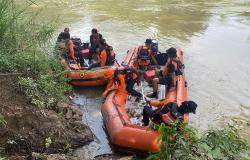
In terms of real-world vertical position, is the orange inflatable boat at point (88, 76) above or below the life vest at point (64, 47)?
below

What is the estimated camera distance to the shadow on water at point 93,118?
21.7 feet

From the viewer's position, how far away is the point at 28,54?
7.51 m

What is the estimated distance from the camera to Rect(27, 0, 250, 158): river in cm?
876

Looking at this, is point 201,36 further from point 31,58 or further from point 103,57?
point 31,58

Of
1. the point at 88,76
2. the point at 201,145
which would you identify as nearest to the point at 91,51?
the point at 88,76

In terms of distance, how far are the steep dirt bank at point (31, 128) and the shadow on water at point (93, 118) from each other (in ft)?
0.58

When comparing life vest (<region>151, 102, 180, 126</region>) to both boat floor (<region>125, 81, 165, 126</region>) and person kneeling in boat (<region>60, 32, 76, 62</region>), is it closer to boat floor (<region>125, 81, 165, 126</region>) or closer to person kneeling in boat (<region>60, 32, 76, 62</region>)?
boat floor (<region>125, 81, 165, 126</region>)

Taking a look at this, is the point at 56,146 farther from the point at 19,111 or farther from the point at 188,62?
the point at 188,62

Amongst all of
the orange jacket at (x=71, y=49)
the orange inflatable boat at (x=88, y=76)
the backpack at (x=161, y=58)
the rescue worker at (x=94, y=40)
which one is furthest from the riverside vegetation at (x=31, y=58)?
the backpack at (x=161, y=58)

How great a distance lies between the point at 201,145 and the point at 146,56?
20.6ft

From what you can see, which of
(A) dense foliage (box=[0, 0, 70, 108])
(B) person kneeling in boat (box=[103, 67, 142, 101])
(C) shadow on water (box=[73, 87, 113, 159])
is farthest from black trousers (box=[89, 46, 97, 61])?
(B) person kneeling in boat (box=[103, 67, 142, 101])

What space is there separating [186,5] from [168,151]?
53.2ft

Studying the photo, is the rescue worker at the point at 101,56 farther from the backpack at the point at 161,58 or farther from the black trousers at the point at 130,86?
the black trousers at the point at 130,86

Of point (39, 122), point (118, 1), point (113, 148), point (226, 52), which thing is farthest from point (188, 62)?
point (118, 1)
